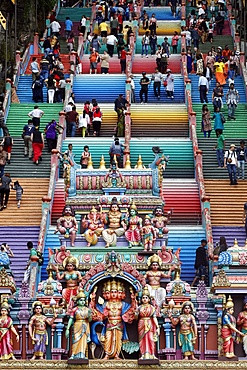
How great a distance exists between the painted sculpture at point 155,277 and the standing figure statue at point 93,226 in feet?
9.31

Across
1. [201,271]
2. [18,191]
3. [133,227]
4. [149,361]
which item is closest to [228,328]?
[149,361]

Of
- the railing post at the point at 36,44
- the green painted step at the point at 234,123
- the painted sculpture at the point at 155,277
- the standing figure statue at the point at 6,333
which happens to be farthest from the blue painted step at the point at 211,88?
the standing figure statue at the point at 6,333

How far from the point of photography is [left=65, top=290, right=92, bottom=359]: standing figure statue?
39.9 meters

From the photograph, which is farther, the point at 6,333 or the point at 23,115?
the point at 23,115

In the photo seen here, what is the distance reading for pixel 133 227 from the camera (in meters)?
45.4

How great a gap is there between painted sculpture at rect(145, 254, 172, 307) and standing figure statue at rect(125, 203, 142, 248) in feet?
6.84

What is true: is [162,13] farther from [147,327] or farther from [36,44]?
[147,327]

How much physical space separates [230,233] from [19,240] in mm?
6255

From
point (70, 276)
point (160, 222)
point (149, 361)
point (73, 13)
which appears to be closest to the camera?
point (149, 361)

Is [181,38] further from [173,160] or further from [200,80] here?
[173,160]

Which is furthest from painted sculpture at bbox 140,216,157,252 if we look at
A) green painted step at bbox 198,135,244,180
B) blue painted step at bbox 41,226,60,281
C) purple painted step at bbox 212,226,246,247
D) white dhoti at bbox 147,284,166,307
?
green painted step at bbox 198,135,244,180

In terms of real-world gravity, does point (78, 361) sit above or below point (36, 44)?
below

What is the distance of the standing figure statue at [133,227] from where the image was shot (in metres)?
44.9

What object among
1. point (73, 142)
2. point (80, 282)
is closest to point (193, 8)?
point (73, 142)
